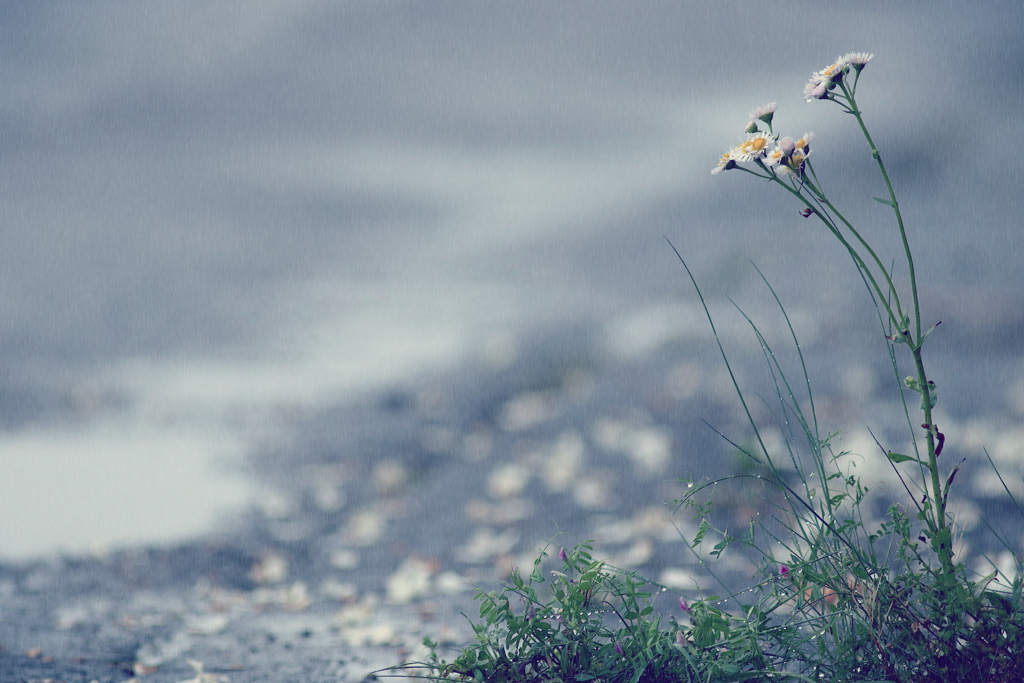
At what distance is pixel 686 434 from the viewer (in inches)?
156

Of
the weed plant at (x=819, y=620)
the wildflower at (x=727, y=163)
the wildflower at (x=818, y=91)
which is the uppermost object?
the wildflower at (x=818, y=91)

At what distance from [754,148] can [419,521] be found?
2.48 meters

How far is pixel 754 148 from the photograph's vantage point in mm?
1413

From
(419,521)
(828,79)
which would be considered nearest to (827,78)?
(828,79)

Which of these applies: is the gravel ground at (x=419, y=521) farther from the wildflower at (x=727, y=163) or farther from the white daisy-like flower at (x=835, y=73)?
the white daisy-like flower at (x=835, y=73)

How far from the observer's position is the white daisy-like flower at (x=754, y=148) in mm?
1399

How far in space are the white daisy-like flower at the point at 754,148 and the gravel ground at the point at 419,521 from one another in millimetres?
713

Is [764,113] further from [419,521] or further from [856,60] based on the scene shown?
[419,521]

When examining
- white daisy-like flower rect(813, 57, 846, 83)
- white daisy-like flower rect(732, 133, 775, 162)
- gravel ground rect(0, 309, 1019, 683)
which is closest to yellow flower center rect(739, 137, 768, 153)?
white daisy-like flower rect(732, 133, 775, 162)

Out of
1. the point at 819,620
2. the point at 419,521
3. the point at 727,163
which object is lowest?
the point at 819,620

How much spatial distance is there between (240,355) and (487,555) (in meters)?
3.50

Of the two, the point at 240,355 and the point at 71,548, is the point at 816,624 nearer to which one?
the point at 71,548

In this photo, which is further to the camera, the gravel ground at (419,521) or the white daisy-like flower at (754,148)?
the gravel ground at (419,521)

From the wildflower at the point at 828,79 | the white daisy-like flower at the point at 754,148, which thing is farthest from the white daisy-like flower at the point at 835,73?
the white daisy-like flower at the point at 754,148
